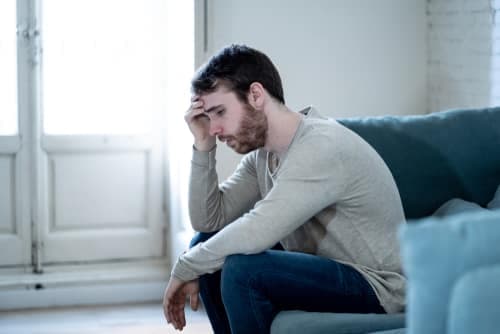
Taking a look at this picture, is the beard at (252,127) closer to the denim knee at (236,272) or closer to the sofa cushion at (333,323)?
the denim knee at (236,272)

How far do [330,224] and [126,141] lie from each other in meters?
2.08

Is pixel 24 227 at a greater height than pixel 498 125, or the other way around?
pixel 498 125

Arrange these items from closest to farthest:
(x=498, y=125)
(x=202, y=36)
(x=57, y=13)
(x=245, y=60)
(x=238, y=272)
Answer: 1. (x=238, y=272)
2. (x=245, y=60)
3. (x=498, y=125)
4. (x=202, y=36)
5. (x=57, y=13)

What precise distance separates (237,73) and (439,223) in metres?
1.16

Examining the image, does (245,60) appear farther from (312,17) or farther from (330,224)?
(312,17)

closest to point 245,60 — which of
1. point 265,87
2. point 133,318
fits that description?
point 265,87

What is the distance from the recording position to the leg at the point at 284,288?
2439mm

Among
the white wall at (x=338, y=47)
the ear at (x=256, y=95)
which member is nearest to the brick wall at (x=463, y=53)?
the white wall at (x=338, y=47)

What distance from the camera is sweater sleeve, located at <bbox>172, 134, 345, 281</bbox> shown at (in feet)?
8.02

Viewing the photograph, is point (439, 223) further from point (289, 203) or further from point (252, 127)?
point (252, 127)

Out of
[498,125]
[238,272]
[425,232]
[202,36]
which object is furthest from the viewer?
[202,36]

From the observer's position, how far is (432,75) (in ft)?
14.2

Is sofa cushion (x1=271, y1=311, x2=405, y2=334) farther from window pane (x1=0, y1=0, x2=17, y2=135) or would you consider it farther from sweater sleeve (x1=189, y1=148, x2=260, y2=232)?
window pane (x1=0, y1=0, x2=17, y2=135)

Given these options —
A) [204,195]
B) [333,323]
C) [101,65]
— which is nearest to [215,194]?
[204,195]
